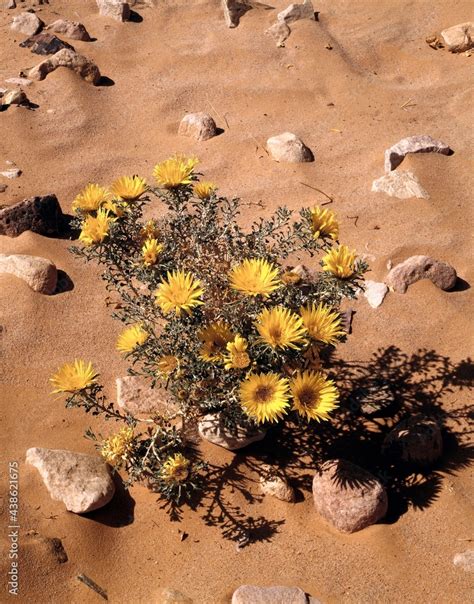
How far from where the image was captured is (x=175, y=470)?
8.07 feet

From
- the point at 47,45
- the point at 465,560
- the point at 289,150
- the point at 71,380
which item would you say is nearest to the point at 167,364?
the point at 71,380

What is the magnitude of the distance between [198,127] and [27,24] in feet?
8.07

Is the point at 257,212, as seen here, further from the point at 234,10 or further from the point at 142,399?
the point at 234,10

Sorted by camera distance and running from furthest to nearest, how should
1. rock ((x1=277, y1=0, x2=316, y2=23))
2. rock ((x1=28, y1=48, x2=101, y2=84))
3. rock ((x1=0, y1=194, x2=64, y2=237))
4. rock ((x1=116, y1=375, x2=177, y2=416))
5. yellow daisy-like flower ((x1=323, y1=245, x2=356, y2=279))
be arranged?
rock ((x1=277, y1=0, x2=316, y2=23)) → rock ((x1=28, y1=48, x2=101, y2=84)) → rock ((x1=0, y1=194, x2=64, y2=237)) → rock ((x1=116, y1=375, x2=177, y2=416)) → yellow daisy-like flower ((x1=323, y1=245, x2=356, y2=279))

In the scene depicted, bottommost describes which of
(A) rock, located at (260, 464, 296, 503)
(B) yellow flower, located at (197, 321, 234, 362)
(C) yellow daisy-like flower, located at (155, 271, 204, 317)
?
(A) rock, located at (260, 464, 296, 503)

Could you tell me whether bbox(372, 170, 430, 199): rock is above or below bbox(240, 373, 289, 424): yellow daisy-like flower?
below

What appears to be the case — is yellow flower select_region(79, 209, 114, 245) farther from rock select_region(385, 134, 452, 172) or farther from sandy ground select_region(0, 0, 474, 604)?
rock select_region(385, 134, 452, 172)

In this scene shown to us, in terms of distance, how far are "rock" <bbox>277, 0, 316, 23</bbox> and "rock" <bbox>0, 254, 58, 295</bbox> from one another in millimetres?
3864

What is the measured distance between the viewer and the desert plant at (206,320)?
223cm

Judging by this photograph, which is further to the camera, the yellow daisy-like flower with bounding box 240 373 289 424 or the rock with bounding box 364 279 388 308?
the rock with bounding box 364 279 388 308

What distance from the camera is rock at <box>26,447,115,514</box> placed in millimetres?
2592

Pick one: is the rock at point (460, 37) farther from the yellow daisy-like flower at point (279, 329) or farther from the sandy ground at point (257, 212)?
the yellow daisy-like flower at point (279, 329)

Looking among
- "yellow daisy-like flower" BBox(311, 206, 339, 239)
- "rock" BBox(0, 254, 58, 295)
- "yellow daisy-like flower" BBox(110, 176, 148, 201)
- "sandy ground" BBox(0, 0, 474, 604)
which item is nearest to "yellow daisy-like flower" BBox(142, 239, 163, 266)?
"yellow daisy-like flower" BBox(110, 176, 148, 201)

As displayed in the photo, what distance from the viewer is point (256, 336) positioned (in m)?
2.33
